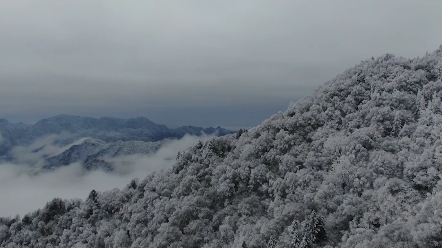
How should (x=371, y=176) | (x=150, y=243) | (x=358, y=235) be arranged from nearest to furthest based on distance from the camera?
(x=358, y=235), (x=371, y=176), (x=150, y=243)

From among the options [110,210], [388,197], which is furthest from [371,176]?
[110,210]

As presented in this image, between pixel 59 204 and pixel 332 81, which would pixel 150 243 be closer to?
pixel 59 204

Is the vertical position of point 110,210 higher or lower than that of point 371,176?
lower

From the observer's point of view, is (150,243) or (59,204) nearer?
(150,243)

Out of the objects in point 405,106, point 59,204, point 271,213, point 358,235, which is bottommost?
point 59,204

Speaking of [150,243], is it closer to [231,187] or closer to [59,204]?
[231,187]

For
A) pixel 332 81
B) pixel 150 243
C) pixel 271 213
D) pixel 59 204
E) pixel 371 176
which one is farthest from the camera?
pixel 59 204
